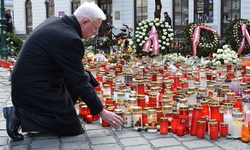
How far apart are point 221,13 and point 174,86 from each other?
14.1 meters

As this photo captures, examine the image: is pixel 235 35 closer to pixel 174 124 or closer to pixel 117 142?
pixel 174 124

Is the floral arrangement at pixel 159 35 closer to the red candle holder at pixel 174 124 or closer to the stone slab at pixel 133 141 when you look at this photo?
the red candle holder at pixel 174 124

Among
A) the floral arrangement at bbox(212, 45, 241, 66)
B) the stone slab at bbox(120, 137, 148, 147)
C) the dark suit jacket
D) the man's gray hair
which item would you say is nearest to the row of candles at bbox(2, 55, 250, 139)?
the stone slab at bbox(120, 137, 148, 147)

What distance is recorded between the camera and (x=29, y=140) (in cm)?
340

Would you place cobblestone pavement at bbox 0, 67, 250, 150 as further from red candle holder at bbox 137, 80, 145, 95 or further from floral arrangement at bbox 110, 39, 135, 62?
floral arrangement at bbox 110, 39, 135, 62

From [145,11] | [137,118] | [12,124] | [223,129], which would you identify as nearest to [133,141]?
[137,118]

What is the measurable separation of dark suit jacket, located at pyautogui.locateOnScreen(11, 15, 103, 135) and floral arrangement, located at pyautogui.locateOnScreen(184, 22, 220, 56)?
7.17m

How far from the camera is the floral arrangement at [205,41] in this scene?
1002cm

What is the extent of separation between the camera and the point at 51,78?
3.30 meters

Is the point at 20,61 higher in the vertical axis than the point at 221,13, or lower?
lower

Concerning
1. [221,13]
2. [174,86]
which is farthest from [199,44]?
[221,13]

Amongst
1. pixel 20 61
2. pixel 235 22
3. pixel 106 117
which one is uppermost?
pixel 235 22

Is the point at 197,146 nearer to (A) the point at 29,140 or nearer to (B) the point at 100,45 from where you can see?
(A) the point at 29,140

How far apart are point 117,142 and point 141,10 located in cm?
1881
